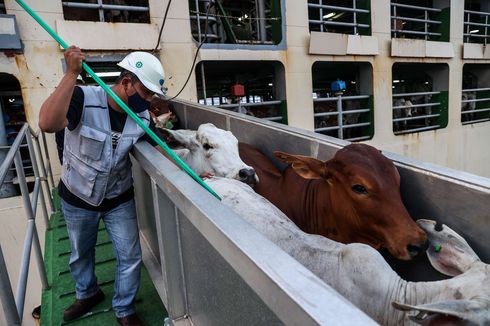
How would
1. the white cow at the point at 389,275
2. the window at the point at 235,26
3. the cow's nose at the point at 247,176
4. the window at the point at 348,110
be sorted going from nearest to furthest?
the white cow at the point at 389,275 → the cow's nose at the point at 247,176 → the window at the point at 235,26 → the window at the point at 348,110

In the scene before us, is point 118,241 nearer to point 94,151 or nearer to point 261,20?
point 94,151

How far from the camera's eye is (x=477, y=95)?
11531mm

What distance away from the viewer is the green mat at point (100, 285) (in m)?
2.06

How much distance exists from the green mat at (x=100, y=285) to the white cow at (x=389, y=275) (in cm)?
103

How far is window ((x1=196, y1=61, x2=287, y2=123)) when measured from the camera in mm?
6957

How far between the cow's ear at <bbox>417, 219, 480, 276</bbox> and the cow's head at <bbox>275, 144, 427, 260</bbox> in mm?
44

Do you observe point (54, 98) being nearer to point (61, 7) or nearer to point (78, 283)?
point (78, 283)

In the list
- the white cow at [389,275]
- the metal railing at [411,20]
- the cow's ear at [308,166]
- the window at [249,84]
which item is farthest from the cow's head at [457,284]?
the metal railing at [411,20]

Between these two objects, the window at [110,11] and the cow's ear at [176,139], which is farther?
the window at [110,11]

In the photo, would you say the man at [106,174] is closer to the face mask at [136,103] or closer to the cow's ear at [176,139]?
the face mask at [136,103]

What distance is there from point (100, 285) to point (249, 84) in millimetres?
7855

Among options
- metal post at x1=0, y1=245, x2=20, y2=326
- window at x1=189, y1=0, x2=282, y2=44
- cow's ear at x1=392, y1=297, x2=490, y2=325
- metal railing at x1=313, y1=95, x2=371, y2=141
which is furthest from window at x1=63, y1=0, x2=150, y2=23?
cow's ear at x1=392, y1=297, x2=490, y2=325

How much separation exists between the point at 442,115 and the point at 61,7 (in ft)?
30.9

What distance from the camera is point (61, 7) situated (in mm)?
4902
